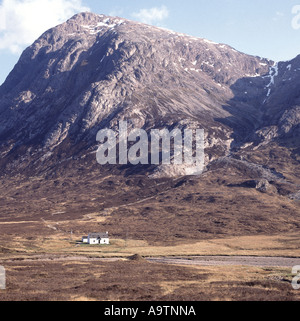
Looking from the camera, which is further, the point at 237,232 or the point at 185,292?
the point at 237,232

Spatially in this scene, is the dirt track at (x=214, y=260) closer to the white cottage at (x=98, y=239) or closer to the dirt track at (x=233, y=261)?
the dirt track at (x=233, y=261)

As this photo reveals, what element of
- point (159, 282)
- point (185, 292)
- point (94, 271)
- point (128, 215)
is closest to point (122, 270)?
point (94, 271)

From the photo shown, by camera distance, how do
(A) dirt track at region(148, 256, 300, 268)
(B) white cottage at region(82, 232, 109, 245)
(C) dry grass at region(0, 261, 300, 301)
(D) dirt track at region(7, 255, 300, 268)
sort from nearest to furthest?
(C) dry grass at region(0, 261, 300, 301)
(A) dirt track at region(148, 256, 300, 268)
(D) dirt track at region(7, 255, 300, 268)
(B) white cottage at region(82, 232, 109, 245)

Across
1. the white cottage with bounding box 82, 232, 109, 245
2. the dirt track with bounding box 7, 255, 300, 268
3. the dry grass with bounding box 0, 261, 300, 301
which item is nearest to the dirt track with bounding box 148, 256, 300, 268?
the dirt track with bounding box 7, 255, 300, 268

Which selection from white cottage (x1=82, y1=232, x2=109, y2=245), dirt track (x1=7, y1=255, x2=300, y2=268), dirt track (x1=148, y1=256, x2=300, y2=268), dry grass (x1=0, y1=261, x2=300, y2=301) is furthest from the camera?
white cottage (x1=82, y1=232, x2=109, y2=245)

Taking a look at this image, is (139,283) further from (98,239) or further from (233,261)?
(98,239)

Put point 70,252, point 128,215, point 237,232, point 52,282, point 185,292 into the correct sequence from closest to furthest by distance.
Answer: point 185,292 → point 52,282 → point 70,252 → point 237,232 → point 128,215

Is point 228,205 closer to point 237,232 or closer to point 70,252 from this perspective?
point 237,232

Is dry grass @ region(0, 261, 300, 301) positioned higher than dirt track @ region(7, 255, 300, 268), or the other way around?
dry grass @ region(0, 261, 300, 301)

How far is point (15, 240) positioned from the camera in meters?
127

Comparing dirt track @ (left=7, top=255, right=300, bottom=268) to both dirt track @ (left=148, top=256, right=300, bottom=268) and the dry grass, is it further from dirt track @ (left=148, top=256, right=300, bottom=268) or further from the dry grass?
the dry grass

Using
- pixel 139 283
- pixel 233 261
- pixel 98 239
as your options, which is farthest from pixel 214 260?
pixel 98 239
